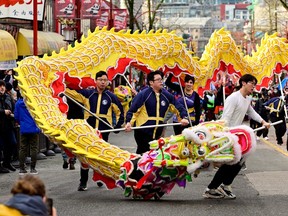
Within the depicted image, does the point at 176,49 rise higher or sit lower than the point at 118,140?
higher

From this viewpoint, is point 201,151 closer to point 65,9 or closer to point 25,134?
point 25,134

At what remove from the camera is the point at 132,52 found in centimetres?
1393

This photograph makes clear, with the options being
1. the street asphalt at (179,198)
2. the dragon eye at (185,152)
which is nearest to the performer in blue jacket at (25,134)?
the street asphalt at (179,198)

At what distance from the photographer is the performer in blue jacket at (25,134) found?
625 inches

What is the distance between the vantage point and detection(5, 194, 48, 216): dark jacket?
19.6 ft

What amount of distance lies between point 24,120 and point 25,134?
0.25 metres

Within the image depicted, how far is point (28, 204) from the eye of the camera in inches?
236

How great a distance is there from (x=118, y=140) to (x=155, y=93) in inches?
491

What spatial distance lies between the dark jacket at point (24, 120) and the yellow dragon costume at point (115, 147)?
8.75 ft

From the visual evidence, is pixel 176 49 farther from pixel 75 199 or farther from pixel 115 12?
pixel 115 12

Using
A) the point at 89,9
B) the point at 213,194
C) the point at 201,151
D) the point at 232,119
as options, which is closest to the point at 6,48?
the point at 89,9

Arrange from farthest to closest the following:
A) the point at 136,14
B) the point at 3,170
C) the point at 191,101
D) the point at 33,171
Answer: the point at 136,14
the point at 3,170
the point at 33,171
the point at 191,101

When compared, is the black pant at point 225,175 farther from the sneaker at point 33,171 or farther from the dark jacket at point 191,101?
the sneaker at point 33,171

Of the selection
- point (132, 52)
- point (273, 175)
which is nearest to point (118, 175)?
point (132, 52)
